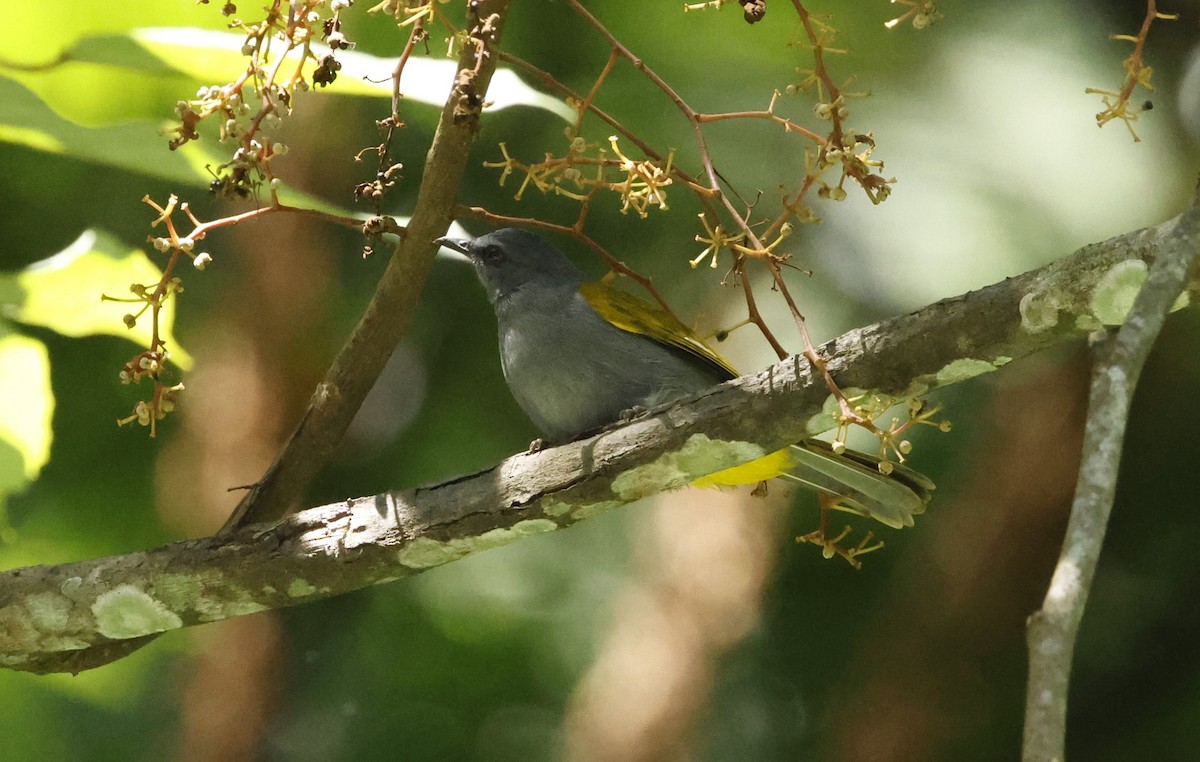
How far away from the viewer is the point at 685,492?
103 inches

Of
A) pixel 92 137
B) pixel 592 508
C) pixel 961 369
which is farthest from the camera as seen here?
pixel 92 137

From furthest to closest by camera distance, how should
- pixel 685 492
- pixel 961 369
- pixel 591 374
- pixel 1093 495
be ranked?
1. pixel 685 492
2. pixel 591 374
3. pixel 961 369
4. pixel 1093 495

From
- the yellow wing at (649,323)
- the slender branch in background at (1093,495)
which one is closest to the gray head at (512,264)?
the yellow wing at (649,323)

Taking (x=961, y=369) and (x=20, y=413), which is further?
(x=20, y=413)

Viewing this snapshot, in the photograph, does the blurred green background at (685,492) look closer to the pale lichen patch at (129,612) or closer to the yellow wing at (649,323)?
the yellow wing at (649,323)

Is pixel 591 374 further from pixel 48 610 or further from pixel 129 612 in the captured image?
pixel 48 610

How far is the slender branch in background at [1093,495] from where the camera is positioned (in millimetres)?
771

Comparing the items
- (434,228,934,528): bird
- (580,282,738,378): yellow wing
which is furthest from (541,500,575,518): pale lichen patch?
Result: (580,282,738,378): yellow wing

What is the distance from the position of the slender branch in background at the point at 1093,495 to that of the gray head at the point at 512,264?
1324mm

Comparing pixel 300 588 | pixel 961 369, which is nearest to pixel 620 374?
pixel 300 588

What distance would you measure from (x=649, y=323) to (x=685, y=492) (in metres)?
0.75

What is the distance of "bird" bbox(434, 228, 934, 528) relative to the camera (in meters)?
1.77

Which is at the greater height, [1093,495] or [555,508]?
[1093,495]

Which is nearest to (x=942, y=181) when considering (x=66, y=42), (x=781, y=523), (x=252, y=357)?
(x=781, y=523)
